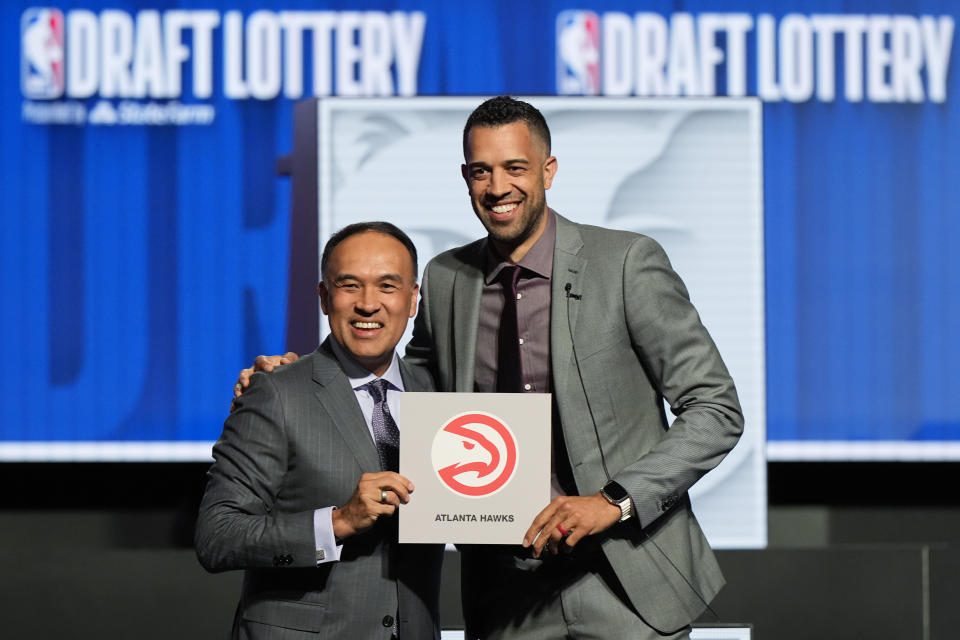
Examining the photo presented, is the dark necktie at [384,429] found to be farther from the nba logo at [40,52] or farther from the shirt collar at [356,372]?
the nba logo at [40,52]

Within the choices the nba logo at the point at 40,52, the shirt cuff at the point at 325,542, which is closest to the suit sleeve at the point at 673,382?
the shirt cuff at the point at 325,542

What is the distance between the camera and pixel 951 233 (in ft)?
15.8

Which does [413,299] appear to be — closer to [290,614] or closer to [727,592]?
[290,614]

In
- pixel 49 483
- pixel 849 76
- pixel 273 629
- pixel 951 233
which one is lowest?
pixel 49 483

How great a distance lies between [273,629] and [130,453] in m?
2.98

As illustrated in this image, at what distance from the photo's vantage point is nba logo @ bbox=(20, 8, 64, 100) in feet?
15.7

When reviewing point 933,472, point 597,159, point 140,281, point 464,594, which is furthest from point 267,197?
point 933,472

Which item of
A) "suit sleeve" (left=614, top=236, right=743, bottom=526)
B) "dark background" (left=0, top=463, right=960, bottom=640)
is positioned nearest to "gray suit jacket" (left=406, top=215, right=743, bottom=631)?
"suit sleeve" (left=614, top=236, right=743, bottom=526)

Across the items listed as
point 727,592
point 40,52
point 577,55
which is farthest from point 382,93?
point 727,592

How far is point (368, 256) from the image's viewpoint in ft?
6.31

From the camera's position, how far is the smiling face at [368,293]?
191cm

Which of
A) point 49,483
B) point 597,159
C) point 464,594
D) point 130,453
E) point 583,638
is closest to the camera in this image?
point 583,638

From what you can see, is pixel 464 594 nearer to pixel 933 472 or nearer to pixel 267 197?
pixel 267 197

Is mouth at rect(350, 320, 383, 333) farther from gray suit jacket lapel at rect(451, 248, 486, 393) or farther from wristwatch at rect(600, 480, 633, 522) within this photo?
wristwatch at rect(600, 480, 633, 522)
